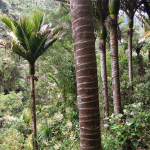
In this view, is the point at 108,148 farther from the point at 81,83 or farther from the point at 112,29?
the point at 112,29

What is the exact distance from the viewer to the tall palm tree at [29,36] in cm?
422

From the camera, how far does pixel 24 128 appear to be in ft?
30.2

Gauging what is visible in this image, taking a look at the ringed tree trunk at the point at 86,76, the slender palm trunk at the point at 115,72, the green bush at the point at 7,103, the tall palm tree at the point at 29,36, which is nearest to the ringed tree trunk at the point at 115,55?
the slender palm trunk at the point at 115,72

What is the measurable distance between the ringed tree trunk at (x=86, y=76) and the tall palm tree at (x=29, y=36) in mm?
3105

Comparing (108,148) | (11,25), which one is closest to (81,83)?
(108,148)

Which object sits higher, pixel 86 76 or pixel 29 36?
pixel 29 36

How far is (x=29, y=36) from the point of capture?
4426 mm

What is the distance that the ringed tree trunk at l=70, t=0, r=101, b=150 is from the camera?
1479 millimetres

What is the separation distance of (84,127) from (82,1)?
4.92 ft

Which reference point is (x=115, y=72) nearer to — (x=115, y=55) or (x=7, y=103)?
(x=115, y=55)

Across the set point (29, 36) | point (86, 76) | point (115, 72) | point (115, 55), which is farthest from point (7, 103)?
point (86, 76)

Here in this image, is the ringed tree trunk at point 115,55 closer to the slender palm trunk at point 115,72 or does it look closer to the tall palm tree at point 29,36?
the slender palm trunk at point 115,72

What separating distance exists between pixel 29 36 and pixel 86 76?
3655 mm

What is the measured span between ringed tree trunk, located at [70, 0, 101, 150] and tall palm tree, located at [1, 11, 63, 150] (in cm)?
310
